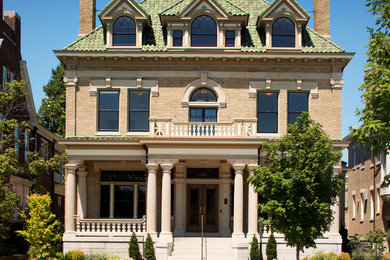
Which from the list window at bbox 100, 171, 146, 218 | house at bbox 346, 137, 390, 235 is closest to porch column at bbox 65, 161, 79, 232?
window at bbox 100, 171, 146, 218

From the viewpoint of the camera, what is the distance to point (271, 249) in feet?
95.7

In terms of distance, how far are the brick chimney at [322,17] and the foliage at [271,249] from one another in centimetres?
1267

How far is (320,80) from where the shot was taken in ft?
106

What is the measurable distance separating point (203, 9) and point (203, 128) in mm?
6945

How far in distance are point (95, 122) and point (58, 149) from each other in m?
19.9

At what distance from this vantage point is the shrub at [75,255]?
28734 millimetres

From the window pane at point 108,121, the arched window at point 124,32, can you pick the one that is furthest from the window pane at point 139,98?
the arched window at point 124,32

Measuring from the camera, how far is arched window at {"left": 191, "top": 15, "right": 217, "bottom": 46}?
3272cm

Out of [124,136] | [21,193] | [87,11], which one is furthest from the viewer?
[21,193]

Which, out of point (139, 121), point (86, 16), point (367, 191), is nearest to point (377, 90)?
point (139, 121)

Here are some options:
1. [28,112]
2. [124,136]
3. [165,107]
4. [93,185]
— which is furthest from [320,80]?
[28,112]

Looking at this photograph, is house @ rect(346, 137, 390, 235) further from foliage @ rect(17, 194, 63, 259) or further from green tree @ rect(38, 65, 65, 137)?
green tree @ rect(38, 65, 65, 137)

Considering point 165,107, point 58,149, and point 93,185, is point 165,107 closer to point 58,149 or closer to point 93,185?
point 93,185

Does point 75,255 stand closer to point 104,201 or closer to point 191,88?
point 104,201
